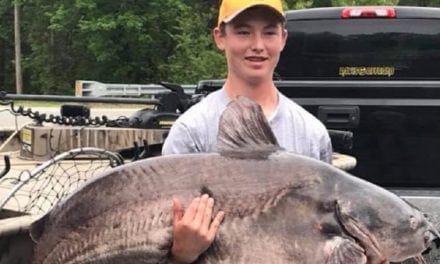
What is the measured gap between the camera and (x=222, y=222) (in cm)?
246

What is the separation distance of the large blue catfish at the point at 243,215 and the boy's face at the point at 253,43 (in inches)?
14.0

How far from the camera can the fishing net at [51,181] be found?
500cm

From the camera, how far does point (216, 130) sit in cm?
288

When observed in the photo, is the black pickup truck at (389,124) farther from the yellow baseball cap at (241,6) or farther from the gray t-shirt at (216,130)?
the yellow baseball cap at (241,6)

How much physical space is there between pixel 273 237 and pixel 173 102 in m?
4.71

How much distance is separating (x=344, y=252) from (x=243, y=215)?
284 mm

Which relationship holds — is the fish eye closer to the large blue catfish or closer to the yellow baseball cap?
the large blue catfish

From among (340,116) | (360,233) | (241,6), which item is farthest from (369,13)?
(360,233)

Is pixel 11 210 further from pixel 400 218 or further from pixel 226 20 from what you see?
pixel 400 218

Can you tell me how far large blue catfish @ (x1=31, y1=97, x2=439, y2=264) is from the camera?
2457mm

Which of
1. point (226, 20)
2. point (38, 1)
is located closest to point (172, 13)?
point (38, 1)

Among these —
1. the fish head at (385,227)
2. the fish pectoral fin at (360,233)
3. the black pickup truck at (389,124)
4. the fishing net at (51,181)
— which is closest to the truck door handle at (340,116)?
the black pickup truck at (389,124)

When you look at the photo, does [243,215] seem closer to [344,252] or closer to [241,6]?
[344,252]

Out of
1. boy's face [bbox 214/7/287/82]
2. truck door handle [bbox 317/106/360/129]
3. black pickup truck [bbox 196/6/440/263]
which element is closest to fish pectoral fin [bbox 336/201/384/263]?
boy's face [bbox 214/7/287/82]
